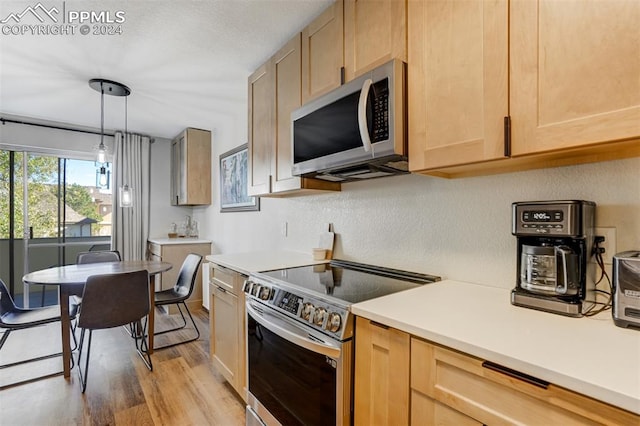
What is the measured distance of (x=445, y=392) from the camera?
0.86m

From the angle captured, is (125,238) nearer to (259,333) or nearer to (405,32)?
(259,333)

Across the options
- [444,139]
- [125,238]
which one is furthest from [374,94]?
[125,238]

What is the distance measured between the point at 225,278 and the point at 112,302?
0.93 m

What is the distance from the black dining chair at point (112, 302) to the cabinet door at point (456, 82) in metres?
2.23

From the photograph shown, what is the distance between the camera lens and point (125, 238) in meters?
4.14

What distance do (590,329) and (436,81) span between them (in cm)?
95

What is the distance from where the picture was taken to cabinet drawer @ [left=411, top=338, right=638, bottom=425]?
640 mm

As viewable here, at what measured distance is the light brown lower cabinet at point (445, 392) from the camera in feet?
2.18

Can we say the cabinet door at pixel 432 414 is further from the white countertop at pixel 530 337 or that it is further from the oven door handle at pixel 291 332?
the oven door handle at pixel 291 332

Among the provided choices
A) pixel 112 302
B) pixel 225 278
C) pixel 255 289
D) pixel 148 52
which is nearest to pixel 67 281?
pixel 112 302

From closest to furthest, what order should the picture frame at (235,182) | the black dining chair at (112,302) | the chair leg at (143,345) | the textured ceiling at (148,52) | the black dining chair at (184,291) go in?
the textured ceiling at (148,52)
the black dining chair at (112,302)
the chair leg at (143,345)
the black dining chair at (184,291)
the picture frame at (235,182)

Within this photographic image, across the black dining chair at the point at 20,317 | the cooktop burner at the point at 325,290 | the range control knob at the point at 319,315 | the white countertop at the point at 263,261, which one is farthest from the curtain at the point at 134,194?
the range control knob at the point at 319,315

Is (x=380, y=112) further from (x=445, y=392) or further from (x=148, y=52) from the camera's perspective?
(x=148, y=52)

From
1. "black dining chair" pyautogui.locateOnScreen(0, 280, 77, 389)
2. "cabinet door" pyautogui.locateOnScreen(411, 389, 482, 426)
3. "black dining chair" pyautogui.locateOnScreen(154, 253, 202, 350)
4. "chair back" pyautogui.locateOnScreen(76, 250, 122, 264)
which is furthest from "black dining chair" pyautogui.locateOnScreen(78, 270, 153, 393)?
"cabinet door" pyautogui.locateOnScreen(411, 389, 482, 426)
